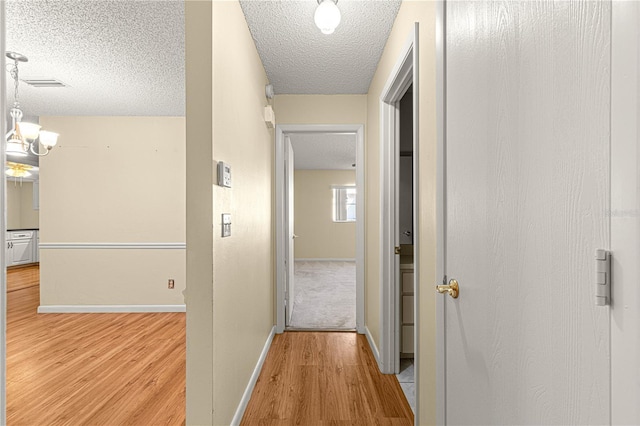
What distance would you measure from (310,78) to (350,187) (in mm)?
6434

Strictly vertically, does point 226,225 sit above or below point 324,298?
above

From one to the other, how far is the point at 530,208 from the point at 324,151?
6.45 metres

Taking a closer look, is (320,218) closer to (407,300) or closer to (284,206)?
(284,206)

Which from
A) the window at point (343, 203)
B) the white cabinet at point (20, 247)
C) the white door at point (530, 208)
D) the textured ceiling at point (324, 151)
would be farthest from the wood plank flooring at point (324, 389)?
the white cabinet at point (20, 247)

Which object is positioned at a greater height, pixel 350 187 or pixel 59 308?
pixel 350 187

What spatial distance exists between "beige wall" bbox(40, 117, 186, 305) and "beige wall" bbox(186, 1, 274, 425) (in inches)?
81.5

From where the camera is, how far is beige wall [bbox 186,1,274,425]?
60.3 inches

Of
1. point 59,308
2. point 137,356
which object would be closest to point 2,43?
point 137,356

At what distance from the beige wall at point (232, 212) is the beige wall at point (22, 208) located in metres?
9.31

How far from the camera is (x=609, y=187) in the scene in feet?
1.79

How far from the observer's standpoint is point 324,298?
5.14 meters

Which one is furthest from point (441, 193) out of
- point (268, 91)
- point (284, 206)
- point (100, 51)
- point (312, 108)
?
point (100, 51)

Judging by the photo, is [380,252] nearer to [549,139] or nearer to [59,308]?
[549,139]

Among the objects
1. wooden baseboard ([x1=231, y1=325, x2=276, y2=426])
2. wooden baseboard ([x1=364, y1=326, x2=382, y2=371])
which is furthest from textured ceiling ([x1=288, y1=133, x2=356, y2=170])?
wooden baseboard ([x1=231, y1=325, x2=276, y2=426])
